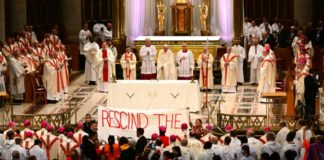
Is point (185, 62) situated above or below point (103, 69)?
above

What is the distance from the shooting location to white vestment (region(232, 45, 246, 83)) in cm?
3291

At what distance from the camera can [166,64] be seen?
104 feet

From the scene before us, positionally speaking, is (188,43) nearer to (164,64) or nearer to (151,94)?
(164,64)

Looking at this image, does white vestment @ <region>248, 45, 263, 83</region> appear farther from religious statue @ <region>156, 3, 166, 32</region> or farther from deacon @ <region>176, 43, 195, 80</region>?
religious statue @ <region>156, 3, 166, 32</region>

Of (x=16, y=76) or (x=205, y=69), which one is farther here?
(x=205, y=69)

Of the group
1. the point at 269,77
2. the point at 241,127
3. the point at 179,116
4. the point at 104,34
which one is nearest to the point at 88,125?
the point at 179,116

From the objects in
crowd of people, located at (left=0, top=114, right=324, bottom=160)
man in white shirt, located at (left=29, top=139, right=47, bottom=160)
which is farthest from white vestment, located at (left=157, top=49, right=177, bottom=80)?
man in white shirt, located at (left=29, top=139, right=47, bottom=160)

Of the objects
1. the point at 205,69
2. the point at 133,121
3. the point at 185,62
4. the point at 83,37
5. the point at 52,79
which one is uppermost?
the point at 83,37

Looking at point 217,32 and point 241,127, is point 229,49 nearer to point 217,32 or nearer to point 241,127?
point 217,32

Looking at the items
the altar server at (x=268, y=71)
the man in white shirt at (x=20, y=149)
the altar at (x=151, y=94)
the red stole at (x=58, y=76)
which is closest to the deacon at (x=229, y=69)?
the altar server at (x=268, y=71)

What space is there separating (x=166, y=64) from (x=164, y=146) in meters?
11.3

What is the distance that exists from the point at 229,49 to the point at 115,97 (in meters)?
5.40

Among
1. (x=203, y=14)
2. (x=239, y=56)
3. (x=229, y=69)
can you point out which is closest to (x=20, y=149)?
(x=229, y=69)

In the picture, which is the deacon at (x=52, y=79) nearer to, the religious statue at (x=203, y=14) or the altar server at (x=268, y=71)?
the altar server at (x=268, y=71)
